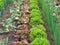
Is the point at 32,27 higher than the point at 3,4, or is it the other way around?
the point at 3,4

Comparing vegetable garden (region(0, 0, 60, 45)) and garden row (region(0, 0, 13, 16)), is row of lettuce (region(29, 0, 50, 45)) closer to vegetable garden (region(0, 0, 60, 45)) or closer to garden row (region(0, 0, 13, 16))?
vegetable garden (region(0, 0, 60, 45))

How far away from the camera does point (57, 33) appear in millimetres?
4078

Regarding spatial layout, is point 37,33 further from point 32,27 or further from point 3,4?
point 3,4

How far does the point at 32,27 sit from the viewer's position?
549 centimetres

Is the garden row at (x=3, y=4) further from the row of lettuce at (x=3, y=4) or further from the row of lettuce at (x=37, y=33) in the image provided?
the row of lettuce at (x=37, y=33)

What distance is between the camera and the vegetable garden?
4.54 metres

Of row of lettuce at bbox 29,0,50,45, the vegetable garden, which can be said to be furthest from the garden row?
row of lettuce at bbox 29,0,50,45

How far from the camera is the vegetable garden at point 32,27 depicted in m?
4.54

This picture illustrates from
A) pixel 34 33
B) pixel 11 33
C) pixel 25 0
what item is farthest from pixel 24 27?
pixel 25 0

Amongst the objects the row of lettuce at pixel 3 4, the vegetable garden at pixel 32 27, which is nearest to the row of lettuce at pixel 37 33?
the vegetable garden at pixel 32 27

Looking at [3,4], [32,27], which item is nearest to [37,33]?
[32,27]

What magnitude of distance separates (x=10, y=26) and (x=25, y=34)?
1156 millimetres

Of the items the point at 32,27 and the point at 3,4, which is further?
the point at 3,4

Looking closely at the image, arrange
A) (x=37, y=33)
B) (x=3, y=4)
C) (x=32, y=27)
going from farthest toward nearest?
1. (x=3, y=4)
2. (x=32, y=27)
3. (x=37, y=33)
